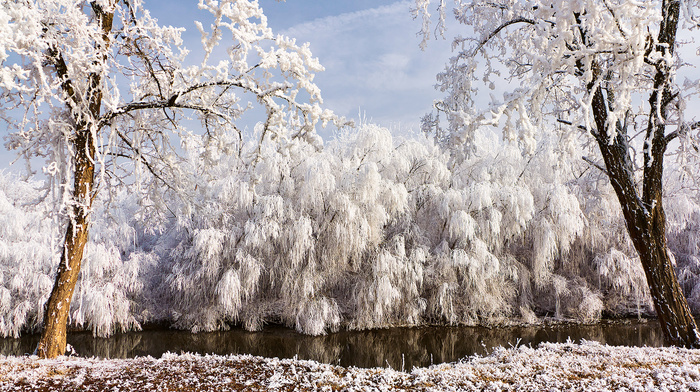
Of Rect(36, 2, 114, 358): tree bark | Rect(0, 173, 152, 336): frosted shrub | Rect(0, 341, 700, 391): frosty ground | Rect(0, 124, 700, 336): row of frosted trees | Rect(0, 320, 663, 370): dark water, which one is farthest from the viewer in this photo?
Rect(0, 124, 700, 336): row of frosted trees

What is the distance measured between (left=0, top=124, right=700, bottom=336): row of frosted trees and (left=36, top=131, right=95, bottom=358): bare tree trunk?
5646 millimetres

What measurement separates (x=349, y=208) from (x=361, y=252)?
4.40 ft

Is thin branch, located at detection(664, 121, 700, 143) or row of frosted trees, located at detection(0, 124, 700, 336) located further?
row of frosted trees, located at detection(0, 124, 700, 336)

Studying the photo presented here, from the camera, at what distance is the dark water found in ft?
29.5

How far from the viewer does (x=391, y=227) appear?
1261cm

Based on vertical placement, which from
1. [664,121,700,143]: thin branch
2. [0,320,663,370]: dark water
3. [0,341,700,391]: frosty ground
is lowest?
[0,320,663,370]: dark water

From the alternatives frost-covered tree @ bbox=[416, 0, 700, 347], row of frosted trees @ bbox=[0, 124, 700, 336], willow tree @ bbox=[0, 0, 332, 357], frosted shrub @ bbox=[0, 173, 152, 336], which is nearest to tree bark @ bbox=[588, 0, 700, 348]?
frost-covered tree @ bbox=[416, 0, 700, 347]

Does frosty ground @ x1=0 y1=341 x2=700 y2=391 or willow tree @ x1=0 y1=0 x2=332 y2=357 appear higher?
willow tree @ x1=0 y1=0 x2=332 y2=357

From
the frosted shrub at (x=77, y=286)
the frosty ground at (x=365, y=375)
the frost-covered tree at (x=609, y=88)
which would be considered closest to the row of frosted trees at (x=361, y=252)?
the frosted shrub at (x=77, y=286)

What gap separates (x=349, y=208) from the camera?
11.0 m

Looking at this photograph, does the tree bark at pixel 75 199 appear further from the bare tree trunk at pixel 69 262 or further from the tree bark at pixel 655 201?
the tree bark at pixel 655 201

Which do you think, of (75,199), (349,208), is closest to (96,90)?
(75,199)

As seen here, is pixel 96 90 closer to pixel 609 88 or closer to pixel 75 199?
pixel 75 199

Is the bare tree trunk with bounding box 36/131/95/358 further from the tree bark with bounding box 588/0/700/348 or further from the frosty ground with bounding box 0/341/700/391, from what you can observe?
the tree bark with bounding box 588/0/700/348
